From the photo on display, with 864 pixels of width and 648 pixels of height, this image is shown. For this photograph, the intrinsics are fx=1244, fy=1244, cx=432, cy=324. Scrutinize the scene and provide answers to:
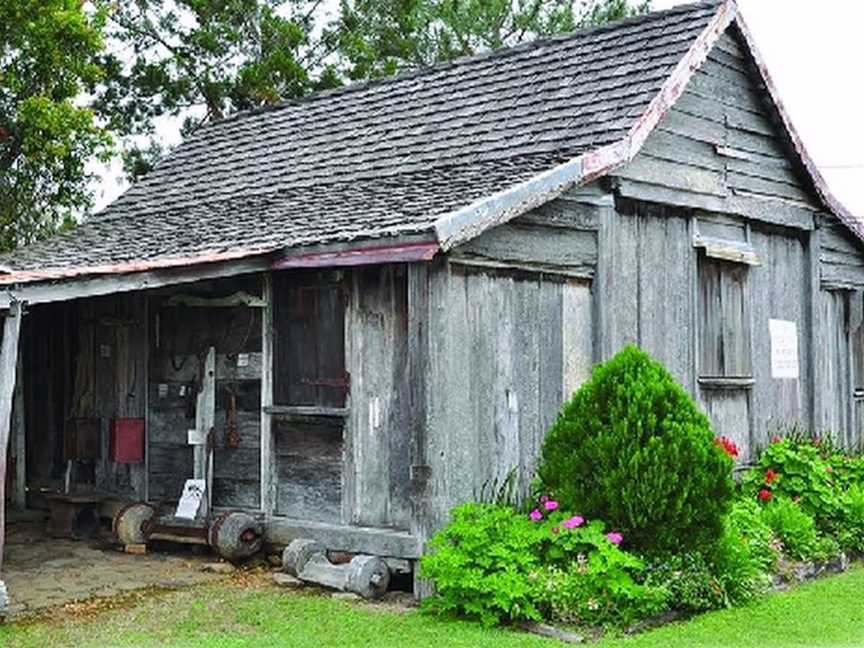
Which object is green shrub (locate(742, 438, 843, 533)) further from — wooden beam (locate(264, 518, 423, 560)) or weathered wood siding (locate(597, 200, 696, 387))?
wooden beam (locate(264, 518, 423, 560))

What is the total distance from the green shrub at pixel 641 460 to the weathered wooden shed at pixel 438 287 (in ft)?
3.24

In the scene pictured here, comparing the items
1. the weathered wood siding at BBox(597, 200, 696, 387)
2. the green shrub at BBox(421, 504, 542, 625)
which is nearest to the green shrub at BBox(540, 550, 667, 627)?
the green shrub at BBox(421, 504, 542, 625)

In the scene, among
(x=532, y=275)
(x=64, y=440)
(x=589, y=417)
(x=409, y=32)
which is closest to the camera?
(x=589, y=417)

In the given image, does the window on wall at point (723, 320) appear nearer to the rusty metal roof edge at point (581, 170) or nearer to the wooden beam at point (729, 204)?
the wooden beam at point (729, 204)

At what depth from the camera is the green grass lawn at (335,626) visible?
8.33 meters

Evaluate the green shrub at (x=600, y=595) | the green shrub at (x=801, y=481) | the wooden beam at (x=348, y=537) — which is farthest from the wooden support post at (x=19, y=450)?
the green shrub at (x=801, y=481)

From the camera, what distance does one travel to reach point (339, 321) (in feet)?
35.5

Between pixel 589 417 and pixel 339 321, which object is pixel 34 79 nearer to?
pixel 339 321

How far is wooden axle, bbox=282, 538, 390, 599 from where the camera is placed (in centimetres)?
991

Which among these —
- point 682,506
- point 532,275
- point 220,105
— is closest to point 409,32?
point 220,105

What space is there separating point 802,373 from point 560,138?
4891mm

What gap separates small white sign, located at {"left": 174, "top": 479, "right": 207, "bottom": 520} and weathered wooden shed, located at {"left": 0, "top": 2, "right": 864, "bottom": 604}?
0.24 metres

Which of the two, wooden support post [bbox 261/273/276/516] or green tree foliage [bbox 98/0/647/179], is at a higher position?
green tree foliage [bbox 98/0/647/179]

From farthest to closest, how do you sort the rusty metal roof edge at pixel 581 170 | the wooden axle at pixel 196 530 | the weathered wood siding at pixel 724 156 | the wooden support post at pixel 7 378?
the weathered wood siding at pixel 724 156, the wooden axle at pixel 196 530, the rusty metal roof edge at pixel 581 170, the wooden support post at pixel 7 378
